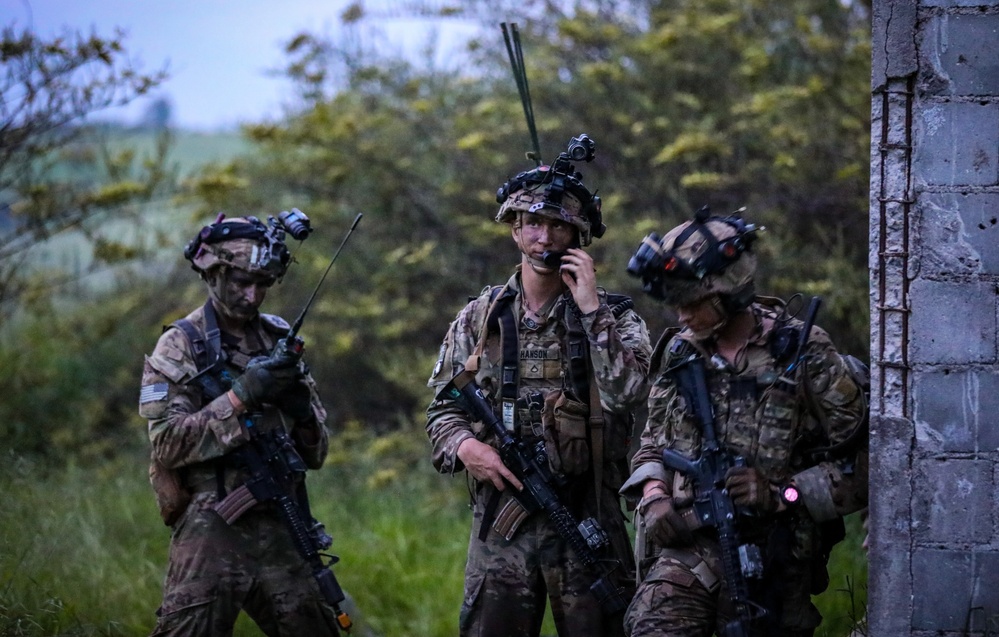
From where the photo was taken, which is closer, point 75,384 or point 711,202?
point 711,202

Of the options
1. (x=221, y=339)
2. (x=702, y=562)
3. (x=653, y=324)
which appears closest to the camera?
(x=702, y=562)

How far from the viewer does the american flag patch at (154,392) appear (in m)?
4.96

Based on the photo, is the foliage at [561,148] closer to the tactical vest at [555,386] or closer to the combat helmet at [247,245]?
the tactical vest at [555,386]

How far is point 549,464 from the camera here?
4492 millimetres

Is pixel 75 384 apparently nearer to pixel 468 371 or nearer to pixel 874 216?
pixel 468 371

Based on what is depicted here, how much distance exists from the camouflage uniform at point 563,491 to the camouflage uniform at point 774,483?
0.46m

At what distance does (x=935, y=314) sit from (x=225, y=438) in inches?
114

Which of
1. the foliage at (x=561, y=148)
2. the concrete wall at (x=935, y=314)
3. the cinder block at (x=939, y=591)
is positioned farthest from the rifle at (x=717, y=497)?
the foliage at (x=561, y=148)

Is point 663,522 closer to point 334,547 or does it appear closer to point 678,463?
point 678,463

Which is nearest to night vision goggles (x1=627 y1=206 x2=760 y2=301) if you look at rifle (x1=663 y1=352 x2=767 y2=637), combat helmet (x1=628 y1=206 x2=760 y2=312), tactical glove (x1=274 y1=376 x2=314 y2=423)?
combat helmet (x1=628 y1=206 x2=760 y2=312)

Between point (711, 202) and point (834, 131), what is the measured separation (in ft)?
3.39

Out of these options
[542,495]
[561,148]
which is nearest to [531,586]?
[542,495]

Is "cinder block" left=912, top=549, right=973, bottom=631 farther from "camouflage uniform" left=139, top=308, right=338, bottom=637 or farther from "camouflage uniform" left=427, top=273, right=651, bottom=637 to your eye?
"camouflage uniform" left=139, top=308, right=338, bottom=637

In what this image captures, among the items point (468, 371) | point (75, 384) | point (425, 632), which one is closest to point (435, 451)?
point (468, 371)
